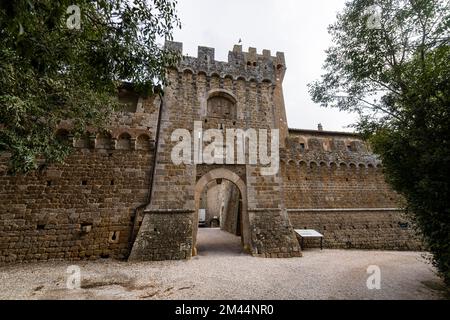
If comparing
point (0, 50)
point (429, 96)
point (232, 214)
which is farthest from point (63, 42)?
point (232, 214)

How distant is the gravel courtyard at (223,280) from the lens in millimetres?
4352

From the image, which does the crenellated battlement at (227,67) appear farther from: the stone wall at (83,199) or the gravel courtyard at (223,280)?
the gravel courtyard at (223,280)

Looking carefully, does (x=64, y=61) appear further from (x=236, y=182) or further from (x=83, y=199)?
(x=236, y=182)

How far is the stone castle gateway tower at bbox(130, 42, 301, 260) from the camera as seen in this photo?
757cm

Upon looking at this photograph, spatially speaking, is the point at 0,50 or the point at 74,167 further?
the point at 74,167

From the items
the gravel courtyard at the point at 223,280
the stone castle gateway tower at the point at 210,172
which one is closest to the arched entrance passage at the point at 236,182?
the stone castle gateway tower at the point at 210,172

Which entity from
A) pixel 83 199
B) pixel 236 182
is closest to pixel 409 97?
pixel 236 182

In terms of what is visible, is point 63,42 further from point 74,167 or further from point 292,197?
point 292,197

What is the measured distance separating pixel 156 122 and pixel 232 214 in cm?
989

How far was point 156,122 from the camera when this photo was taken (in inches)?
357

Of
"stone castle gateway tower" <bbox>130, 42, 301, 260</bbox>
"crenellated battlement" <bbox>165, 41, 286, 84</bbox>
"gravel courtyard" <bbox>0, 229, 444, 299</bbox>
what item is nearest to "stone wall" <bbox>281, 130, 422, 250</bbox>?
"stone castle gateway tower" <bbox>130, 42, 301, 260</bbox>

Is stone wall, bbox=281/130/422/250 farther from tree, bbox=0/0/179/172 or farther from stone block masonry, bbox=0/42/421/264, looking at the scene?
tree, bbox=0/0/179/172

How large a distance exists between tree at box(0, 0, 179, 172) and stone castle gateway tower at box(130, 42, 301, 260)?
3.60 metres
